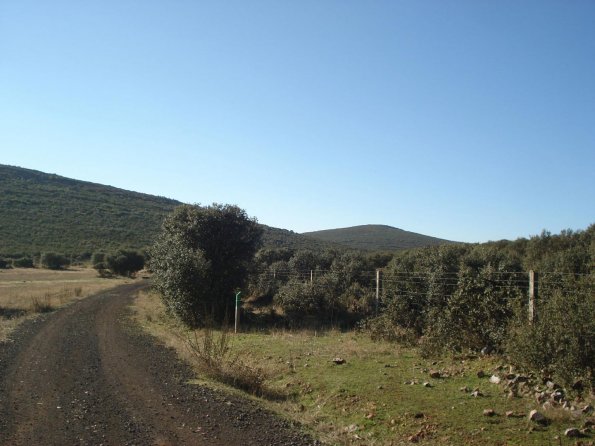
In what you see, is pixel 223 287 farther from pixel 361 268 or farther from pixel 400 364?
pixel 400 364

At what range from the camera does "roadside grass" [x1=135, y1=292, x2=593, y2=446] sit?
671 centimetres

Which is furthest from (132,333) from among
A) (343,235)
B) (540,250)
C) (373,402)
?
(343,235)

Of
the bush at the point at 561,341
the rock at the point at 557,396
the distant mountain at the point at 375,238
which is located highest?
the distant mountain at the point at 375,238

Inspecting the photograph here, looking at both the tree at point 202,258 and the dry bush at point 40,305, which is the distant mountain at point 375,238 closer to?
the tree at point 202,258

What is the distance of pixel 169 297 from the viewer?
2031 centimetres

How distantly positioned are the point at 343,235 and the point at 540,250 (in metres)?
71.0

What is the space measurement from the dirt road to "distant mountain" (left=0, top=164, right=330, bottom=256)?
170 ft

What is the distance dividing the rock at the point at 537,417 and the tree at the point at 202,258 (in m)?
14.2

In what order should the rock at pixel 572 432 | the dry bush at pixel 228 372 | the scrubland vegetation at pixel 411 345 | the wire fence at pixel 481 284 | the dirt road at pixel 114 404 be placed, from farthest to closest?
the wire fence at pixel 481 284, the dry bush at pixel 228 372, the scrubland vegetation at pixel 411 345, the dirt road at pixel 114 404, the rock at pixel 572 432

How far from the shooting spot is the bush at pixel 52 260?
186 ft

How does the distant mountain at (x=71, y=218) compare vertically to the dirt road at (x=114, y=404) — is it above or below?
above

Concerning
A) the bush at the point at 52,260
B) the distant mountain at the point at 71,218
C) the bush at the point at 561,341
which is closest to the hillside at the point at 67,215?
the distant mountain at the point at 71,218

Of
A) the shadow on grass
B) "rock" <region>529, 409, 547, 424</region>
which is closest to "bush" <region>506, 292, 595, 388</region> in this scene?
"rock" <region>529, 409, 547, 424</region>

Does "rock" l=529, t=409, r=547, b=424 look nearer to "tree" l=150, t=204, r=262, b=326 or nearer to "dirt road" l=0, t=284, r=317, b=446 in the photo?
"dirt road" l=0, t=284, r=317, b=446
